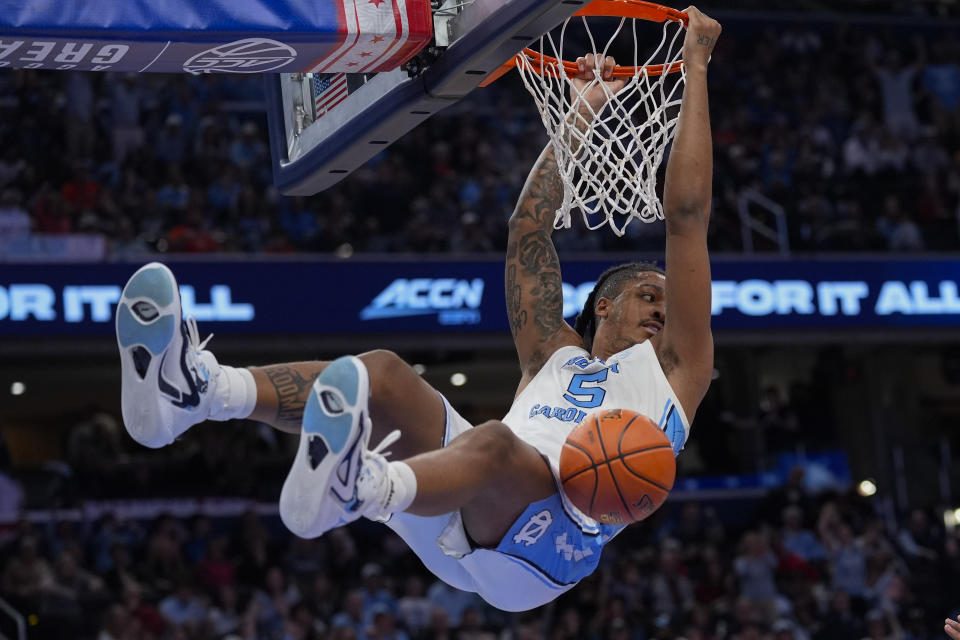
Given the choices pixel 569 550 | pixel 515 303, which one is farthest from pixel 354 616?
pixel 569 550

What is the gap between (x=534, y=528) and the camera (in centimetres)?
521

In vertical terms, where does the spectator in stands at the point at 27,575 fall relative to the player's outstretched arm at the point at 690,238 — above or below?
below

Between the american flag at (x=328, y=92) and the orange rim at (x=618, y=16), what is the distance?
0.62 m

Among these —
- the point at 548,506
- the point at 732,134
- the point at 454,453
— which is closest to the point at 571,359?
the point at 548,506

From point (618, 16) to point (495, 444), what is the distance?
2256mm

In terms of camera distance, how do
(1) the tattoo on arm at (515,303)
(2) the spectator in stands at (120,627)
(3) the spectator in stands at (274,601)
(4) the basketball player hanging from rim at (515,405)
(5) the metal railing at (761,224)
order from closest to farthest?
1. (4) the basketball player hanging from rim at (515,405)
2. (1) the tattoo on arm at (515,303)
3. (2) the spectator in stands at (120,627)
4. (3) the spectator in stands at (274,601)
5. (5) the metal railing at (761,224)

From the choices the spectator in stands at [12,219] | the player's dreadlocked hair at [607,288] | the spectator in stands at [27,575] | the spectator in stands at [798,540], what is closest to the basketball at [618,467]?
the player's dreadlocked hair at [607,288]

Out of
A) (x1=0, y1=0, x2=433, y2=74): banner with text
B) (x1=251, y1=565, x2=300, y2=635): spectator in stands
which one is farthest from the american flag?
(x1=251, y1=565, x2=300, y2=635): spectator in stands

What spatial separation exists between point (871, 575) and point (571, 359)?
8.90 m

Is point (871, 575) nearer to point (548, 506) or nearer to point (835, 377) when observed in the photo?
point (835, 377)

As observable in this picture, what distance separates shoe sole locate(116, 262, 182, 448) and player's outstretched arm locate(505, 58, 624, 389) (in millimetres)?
1766

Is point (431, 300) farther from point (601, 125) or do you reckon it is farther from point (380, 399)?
point (380, 399)

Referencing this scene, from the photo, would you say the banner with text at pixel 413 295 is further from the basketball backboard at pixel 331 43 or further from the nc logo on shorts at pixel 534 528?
the nc logo on shorts at pixel 534 528

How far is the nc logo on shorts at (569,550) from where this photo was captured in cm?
532
